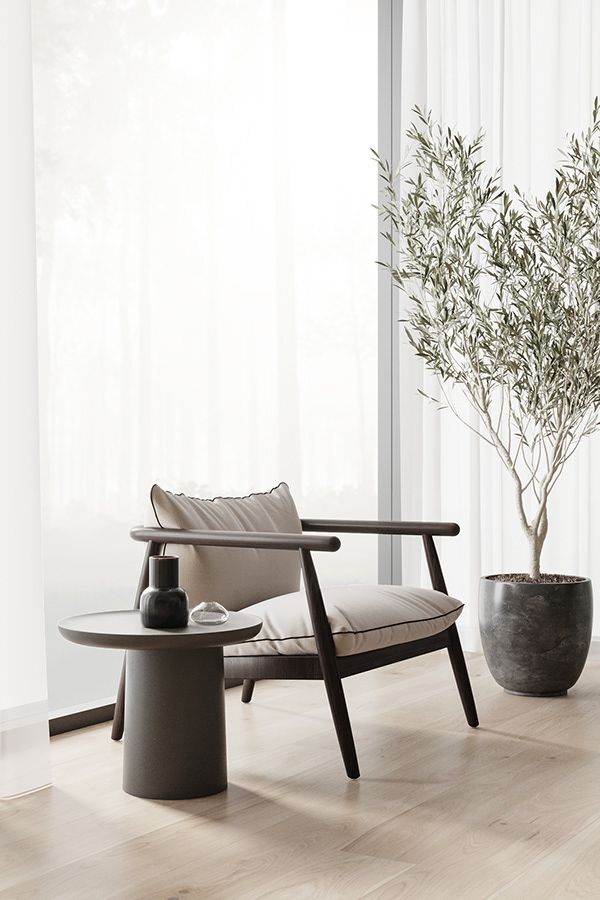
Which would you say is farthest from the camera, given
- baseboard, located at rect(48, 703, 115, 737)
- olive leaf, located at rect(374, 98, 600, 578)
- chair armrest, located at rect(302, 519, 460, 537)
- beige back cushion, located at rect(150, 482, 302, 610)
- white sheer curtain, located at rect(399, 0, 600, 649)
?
white sheer curtain, located at rect(399, 0, 600, 649)

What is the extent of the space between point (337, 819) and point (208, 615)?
0.57 m

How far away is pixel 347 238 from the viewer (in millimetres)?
5074

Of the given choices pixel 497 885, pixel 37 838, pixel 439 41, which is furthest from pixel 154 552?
pixel 439 41

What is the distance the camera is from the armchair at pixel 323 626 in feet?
9.47

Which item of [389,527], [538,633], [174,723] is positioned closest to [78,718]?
[174,723]

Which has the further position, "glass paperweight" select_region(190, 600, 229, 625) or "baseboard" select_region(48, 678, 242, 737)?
"baseboard" select_region(48, 678, 242, 737)

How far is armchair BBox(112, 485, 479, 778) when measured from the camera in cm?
289

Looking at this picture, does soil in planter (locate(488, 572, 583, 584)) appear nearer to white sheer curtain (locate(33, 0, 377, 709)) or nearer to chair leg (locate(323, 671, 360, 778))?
white sheer curtain (locate(33, 0, 377, 709))

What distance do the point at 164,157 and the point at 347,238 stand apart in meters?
1.15

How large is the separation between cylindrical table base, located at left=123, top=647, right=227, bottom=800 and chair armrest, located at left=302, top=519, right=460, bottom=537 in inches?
37.5

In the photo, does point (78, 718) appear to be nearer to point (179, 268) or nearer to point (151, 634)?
point (151, 634)

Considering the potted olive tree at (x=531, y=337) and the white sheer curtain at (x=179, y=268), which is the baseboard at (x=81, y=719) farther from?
the potted olive tree at (x=531, y=337)

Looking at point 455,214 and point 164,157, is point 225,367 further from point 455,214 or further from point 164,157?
point 455,214

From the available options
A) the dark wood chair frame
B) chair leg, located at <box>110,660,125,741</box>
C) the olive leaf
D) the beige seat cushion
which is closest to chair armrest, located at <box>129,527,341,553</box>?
the dark wood chair frame
